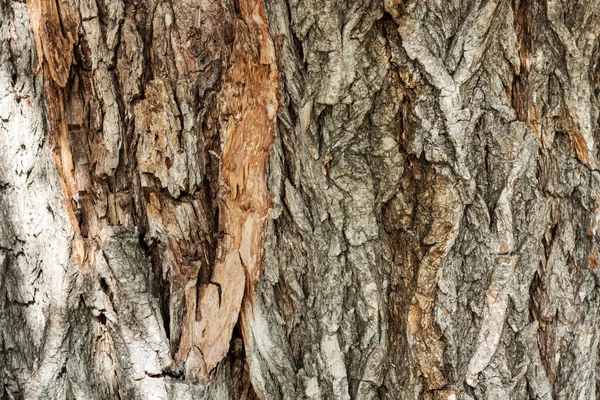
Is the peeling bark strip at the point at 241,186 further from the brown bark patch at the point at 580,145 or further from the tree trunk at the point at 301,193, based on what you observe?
the brown bark patch at the point at 580,145

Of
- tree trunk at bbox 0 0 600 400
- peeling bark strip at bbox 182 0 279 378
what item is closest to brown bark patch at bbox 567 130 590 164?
tree trunk at bbox 0 0 600 400

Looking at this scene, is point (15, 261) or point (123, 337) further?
point (15, 261)

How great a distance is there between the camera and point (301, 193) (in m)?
1.36

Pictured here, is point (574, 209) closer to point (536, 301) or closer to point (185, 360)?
point (536, 301)

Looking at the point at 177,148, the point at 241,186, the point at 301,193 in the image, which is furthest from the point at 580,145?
the point at 177,148

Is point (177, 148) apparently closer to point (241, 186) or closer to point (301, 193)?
point (241, 186)

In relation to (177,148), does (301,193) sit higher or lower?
lower

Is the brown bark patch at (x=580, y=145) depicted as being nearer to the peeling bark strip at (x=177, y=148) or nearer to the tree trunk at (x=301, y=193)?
the tree trunk at (x=301, y=193)

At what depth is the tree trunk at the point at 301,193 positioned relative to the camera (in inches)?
52.0

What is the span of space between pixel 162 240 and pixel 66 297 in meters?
0.27

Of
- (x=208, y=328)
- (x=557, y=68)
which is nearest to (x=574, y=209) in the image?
(x=557, y=68)

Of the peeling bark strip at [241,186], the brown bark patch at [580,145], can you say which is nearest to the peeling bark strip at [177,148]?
the peeling bark strip at [241,186]

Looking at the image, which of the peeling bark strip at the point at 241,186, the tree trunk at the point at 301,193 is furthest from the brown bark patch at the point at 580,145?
the peeling bark strip at the point at 241,186

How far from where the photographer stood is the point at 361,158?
1371 mm
